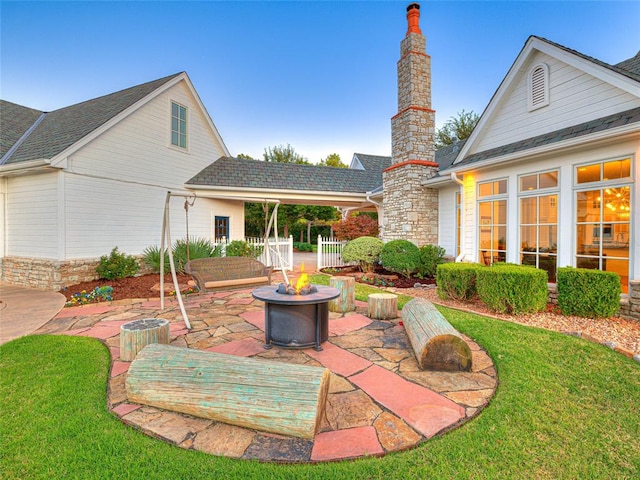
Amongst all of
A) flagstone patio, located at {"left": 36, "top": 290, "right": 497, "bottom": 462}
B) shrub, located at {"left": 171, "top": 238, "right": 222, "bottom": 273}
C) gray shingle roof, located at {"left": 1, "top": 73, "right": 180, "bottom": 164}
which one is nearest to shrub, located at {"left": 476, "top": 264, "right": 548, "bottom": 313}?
flagstone patio, located at {"left": 36, "top": 290, "right": 497, "bottom": 462}

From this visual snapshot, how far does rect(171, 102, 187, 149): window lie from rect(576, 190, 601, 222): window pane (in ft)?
36.6

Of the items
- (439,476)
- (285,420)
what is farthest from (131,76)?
(439,476)

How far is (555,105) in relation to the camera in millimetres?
6805

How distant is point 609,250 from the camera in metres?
5.53

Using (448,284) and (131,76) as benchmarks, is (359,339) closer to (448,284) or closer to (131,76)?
(448,284)

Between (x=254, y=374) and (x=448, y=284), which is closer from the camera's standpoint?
(x=254, y=374)

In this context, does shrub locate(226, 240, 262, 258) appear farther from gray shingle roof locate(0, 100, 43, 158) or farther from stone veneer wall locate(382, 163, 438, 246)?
gray shingle roof locate(0, 100, 43, 158)

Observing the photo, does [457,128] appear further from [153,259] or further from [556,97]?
[153,259]

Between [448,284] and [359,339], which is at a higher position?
[448,284]

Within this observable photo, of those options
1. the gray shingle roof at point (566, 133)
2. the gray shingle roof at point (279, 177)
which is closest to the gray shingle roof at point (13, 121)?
the gray shingle roof at point (279, 177)

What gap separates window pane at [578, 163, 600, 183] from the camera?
224 inches

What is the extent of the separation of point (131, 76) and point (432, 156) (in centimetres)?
1155

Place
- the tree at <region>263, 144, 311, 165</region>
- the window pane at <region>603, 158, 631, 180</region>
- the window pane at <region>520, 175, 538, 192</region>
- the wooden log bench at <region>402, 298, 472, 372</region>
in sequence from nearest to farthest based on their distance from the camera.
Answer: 1. the wooden log bench at <region>402, 298, 472, 372</region>
2. the window pane at <region>603, 158, 631, 180</region>
3. the window pane at <region>520, 175, 538, 192</region>
4. the tree at <region>263, 144, 311, 165</region>

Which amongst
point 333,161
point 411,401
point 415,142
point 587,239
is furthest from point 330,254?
point 333,161
